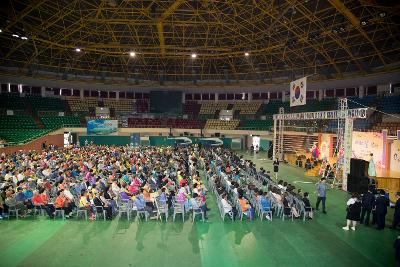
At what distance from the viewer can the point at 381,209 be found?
12.1 meters

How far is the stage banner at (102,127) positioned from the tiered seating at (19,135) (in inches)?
231

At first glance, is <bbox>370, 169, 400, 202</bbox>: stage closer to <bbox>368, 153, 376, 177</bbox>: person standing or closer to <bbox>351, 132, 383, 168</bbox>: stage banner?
<bbox>368, 153, 376, 177</bbox>: person standing

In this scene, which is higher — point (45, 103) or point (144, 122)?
A: point (45, 103)

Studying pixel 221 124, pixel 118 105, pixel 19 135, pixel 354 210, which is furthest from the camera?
pixel 118 105

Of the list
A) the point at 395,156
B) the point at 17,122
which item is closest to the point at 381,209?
the point at 395,156

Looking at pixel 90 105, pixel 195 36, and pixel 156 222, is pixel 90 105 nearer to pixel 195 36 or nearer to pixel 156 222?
pixel 195 36

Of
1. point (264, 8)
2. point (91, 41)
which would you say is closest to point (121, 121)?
point (91, 41)

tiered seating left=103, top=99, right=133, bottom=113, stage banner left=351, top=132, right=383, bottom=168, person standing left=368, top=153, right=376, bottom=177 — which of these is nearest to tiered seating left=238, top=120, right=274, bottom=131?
stage banner left=351, top=132, right=383, bottom=168

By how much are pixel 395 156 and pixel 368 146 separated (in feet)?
8.00

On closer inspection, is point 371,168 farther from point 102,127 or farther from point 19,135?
point 19,135

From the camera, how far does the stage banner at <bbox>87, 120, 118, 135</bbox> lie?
132 ft

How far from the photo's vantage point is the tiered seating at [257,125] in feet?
144

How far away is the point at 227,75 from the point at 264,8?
20.1 m

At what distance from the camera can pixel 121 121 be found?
4556 cm
